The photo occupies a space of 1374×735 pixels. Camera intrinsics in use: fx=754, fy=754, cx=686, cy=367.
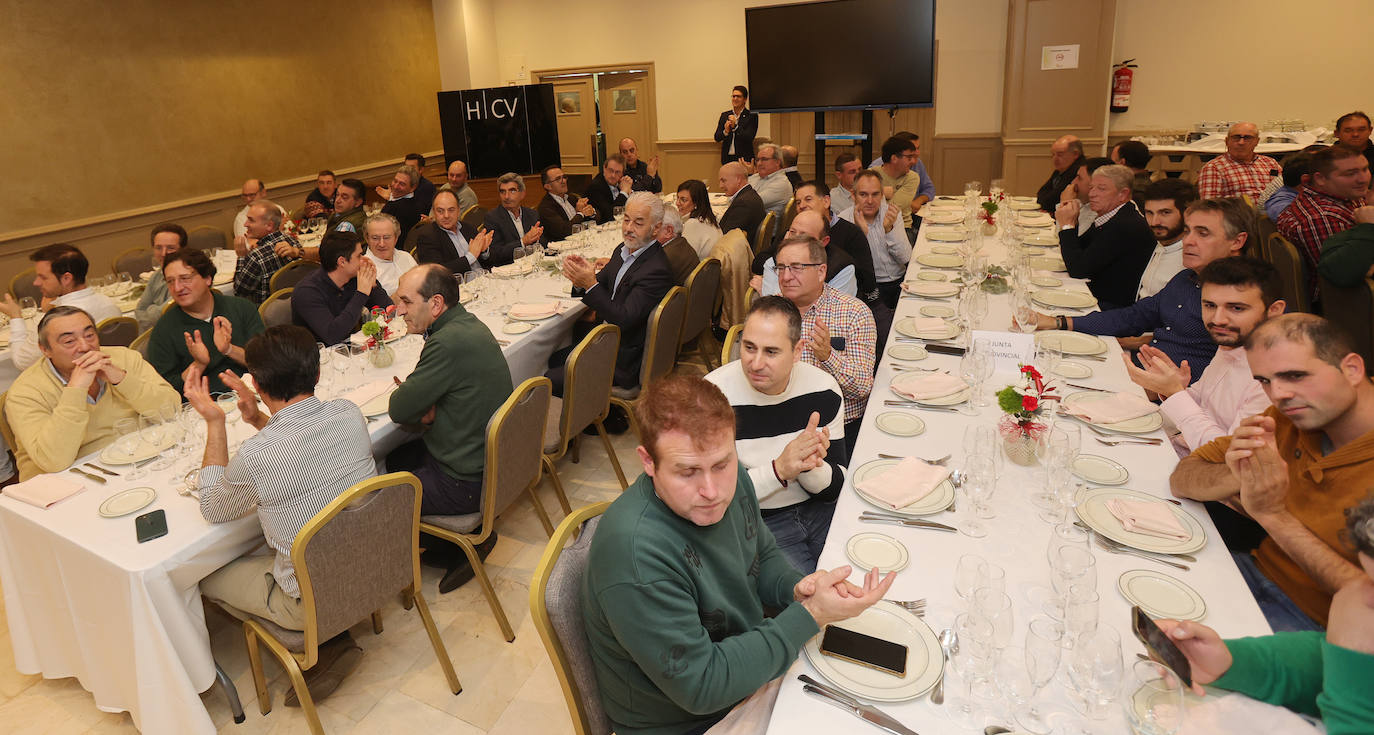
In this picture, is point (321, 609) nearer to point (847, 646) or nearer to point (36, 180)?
point (847, 646)

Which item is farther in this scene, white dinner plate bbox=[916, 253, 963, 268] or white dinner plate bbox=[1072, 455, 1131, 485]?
white dinner plate bbox=[916, 253, 963, 268]

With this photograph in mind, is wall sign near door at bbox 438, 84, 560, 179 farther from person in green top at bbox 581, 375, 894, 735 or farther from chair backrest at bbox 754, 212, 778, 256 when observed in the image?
person in green top at bbox 581, 375, 894, 735

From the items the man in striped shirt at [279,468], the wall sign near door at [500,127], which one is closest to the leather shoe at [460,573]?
the man in striped shirt at [279,468]

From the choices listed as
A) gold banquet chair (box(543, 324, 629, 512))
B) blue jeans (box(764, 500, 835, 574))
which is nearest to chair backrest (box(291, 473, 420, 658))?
gold banquet chair (box(543, 324, 629, 512))

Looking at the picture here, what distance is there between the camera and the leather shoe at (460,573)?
3.47 m

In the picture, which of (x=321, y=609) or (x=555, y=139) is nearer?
(x=321, y=609)

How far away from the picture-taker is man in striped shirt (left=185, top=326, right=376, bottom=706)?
2389mm

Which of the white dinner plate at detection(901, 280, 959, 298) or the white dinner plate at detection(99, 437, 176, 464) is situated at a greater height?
the white dinner plate at detection(901, 280, 959, 298)

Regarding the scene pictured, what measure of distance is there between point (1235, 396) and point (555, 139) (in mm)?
9148

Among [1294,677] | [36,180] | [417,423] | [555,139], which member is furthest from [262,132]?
[1294,677]

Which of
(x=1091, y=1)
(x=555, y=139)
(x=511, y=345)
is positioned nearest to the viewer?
(x=511, y=345)

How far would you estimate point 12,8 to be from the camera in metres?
6.30

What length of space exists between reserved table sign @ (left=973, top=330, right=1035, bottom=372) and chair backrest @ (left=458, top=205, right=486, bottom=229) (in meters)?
5.53

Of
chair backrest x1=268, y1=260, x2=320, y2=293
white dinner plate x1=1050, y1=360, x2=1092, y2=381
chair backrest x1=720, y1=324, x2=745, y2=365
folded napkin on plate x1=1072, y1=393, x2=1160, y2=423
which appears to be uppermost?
chair backrest x1=268, y1=260, x2=320, y2=293
